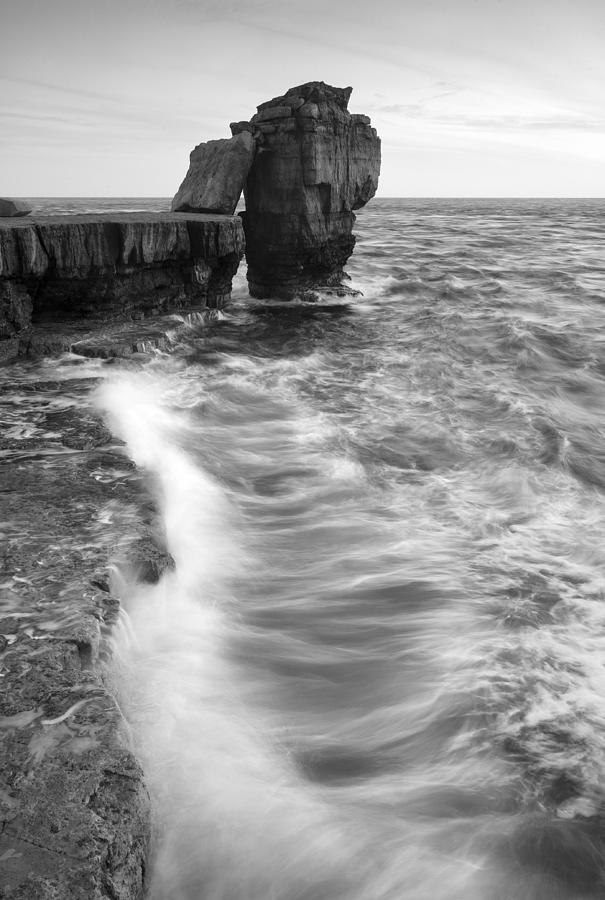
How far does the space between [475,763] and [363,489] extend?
387 centimetres

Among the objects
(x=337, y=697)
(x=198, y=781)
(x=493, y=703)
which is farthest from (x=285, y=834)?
(x=493, y=703)

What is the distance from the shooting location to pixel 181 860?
2.94m

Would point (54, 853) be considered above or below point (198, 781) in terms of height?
above

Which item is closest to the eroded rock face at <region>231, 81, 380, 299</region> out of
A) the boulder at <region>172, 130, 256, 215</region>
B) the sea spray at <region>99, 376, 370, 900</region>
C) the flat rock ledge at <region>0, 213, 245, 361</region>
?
the boulder at <region>172, 130, 256, 215</region>

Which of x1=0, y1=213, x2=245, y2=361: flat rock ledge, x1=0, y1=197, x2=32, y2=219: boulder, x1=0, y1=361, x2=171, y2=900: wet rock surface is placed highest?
x1=0, y1=197, x2=32, y2=219: boulder

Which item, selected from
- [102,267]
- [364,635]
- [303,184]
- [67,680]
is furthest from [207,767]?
[303,184]

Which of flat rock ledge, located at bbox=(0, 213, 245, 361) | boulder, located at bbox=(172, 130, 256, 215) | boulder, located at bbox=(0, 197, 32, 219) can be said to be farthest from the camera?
boulder, located at bbox=(172, 130, 256, 215)

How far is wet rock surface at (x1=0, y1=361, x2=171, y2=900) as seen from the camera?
236 cm

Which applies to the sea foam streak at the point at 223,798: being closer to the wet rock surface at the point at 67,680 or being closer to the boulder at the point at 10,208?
the wet rock surface at the point at 67,680

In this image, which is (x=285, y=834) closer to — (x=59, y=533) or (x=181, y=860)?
(x=181, y=860)

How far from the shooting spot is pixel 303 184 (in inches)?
633

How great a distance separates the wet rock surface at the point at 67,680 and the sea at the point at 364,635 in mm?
277

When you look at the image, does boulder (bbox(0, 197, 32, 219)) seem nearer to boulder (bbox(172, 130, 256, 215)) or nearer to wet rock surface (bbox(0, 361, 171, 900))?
boulder (bbox(172, 130, 256, 215))

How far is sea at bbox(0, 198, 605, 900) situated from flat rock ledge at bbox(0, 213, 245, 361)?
1562 mm
